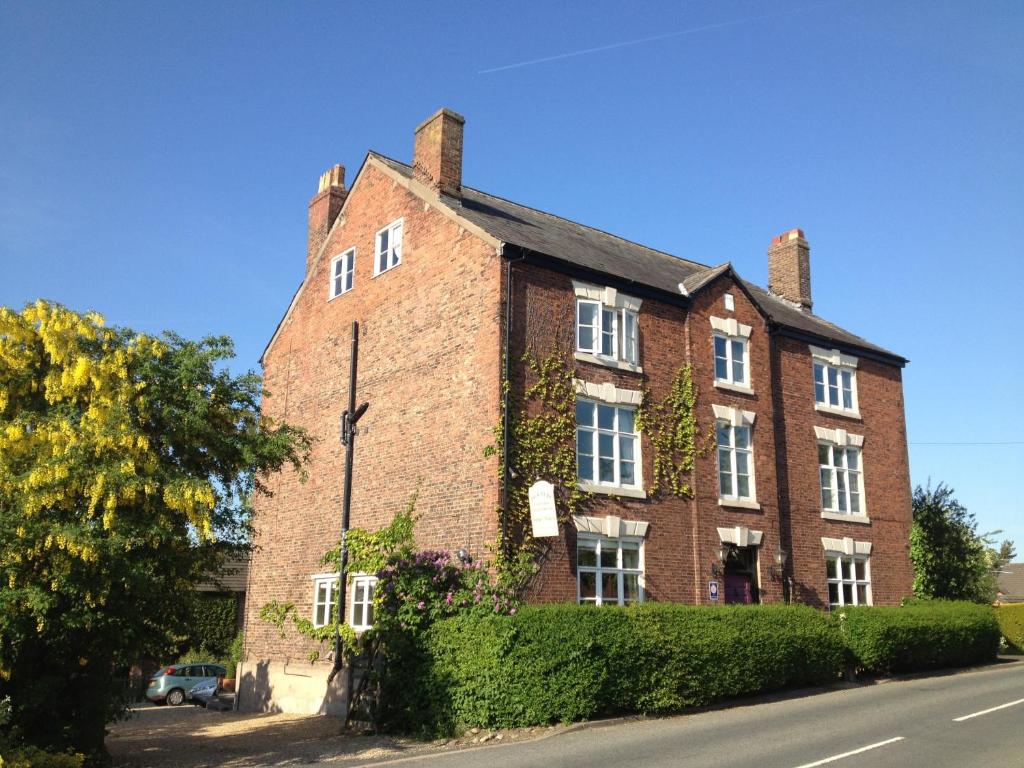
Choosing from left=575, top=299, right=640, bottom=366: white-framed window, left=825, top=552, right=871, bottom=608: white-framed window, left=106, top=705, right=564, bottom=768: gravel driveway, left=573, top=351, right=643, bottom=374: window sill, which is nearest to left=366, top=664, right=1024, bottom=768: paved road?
left=106, top=705, right=564, bottom=768: gravel driveway

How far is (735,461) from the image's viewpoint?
23281 mm

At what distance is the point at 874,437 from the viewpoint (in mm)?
27812

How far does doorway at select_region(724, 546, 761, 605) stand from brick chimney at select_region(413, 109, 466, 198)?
11.3 metres

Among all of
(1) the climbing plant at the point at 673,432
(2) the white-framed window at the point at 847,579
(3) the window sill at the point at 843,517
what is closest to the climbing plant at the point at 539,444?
(1) the climbing plant at the point at 673,432

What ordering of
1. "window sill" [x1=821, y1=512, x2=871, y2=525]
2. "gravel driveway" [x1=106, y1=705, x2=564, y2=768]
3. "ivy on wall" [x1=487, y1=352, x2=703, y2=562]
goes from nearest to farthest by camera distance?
1. "gravel driveway" [x1=106, y1=705, x2=564, y2=768]
2. "ivy on wall" [x1=487, y1=352, x2=703, y2=562]
3. "window sill" [x1=821, y1=512, x2=871, y2=525]

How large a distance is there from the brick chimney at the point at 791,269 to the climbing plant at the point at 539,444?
14.1 meters

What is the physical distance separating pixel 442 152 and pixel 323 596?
37.5ft

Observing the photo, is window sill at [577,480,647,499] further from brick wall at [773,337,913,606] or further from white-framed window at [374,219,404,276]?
white-framed window at [374,219,404,276]

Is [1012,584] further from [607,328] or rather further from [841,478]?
[607,328]

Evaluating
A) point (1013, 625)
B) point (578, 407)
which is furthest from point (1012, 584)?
point (578, 407)

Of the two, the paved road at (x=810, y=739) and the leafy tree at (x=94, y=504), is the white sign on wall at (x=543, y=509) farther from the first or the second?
the leafy tree at (x=94, y=504)

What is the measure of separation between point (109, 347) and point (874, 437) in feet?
71.2

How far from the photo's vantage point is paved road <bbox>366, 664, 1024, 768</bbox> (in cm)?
1161

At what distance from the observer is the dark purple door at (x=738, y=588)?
2239cm
